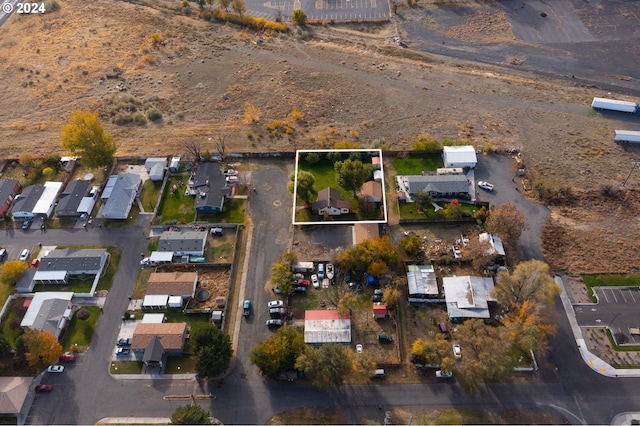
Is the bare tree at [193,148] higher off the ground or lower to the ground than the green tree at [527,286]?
higher

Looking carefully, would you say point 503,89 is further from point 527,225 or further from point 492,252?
point 492,252

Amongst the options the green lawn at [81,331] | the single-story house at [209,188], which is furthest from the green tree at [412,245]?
the green lawn at [81,331]

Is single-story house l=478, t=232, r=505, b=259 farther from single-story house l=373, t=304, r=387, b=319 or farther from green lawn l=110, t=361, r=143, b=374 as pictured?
green lawn l=110, t=361, r=143, b=374

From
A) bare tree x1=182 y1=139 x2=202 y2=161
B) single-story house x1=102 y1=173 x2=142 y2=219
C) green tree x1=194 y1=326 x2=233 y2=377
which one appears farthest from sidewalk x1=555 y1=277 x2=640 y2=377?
single-story house x1=102 y1=173 x2=142 y2=219

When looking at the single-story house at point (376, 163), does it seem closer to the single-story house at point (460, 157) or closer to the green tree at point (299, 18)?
the single-story house at point (460, 157)

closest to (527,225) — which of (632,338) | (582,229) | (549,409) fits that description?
(582,229)

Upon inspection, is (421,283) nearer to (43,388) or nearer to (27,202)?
(43,388)
